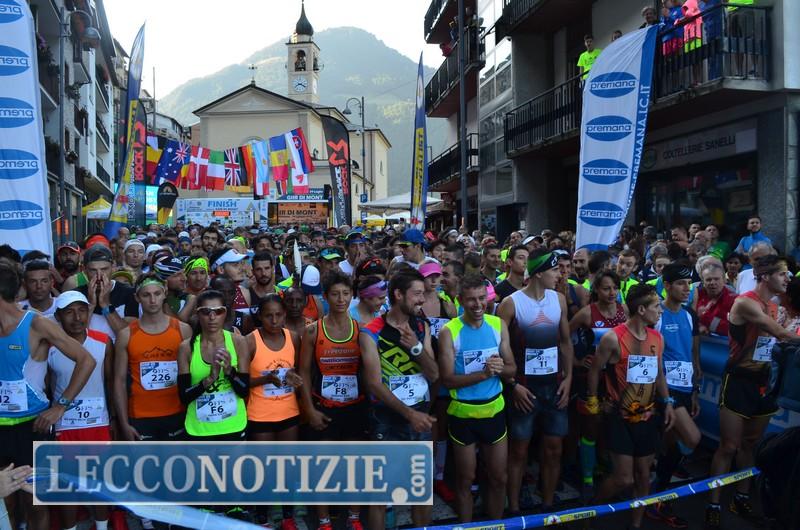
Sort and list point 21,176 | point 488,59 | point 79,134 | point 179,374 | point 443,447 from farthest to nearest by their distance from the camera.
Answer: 1. point 79,134
2. point 488,59
3. point 21,176
4. point 443,447
5. point 179,374

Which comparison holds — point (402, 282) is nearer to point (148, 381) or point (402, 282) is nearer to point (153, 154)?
point (148, 381)

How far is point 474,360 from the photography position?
454cm

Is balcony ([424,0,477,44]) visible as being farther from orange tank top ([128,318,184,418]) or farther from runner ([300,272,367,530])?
orange tank top ([128,318,184,418])

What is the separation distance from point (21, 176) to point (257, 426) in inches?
157

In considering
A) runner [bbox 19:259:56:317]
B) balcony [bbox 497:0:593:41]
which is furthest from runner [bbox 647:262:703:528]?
balcony [bbox 497:0:593:41]

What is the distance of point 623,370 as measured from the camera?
15.4 ft

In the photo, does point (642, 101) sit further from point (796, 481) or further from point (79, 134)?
point (79, 134)

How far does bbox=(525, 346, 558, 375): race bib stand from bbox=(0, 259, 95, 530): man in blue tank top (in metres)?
3.05

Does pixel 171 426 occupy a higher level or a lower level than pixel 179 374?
lower

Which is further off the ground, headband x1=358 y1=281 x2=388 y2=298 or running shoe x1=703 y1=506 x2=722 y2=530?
headband x1=358 y1=281 x2=388 y2=298

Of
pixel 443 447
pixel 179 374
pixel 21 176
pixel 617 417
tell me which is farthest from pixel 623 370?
pixel 21 176

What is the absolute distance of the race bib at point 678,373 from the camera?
16.8 ft

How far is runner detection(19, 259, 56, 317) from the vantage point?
5.21 metres

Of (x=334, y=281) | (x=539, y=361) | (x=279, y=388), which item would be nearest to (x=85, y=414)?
(x=279, y=388)
